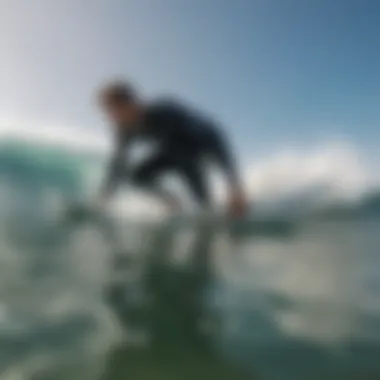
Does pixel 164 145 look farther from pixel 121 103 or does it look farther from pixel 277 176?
pixel 277 176

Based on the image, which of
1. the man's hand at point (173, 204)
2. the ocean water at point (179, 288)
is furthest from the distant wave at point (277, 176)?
A: the man's hand at point (173, 204)

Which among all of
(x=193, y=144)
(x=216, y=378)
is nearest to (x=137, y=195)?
(x=193, y=144)

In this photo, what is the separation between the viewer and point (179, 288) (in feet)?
4.67

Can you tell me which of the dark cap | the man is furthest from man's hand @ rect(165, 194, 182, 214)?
the dark cap

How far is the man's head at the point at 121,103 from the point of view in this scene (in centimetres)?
147

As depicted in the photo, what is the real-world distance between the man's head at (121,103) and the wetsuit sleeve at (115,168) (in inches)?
1.7

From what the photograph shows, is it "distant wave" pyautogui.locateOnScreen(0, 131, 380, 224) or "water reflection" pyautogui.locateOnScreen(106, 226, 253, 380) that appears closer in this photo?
"water reflection" pyautogui.locateOnScreen(106, 226, 253, 380)

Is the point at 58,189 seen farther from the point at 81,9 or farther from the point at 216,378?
the point at 216,378

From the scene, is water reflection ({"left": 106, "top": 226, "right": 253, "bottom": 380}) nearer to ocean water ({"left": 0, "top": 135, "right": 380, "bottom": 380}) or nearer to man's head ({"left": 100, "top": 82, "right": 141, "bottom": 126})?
ocean water ({"left": 0, "top": 135, "right": 380, "bottom": 380})

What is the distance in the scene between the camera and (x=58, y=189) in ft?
4.76

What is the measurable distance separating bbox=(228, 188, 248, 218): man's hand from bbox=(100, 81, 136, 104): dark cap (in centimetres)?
29

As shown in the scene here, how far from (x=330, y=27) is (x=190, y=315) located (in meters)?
0.71

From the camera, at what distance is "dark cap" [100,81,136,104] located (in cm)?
147

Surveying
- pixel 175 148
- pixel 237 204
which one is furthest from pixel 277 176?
pixel 175 148
